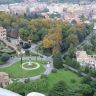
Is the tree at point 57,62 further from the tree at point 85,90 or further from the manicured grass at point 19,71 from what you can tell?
the tree at point 85,90

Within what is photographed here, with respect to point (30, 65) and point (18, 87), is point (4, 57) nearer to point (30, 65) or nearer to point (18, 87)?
point (30, 65)

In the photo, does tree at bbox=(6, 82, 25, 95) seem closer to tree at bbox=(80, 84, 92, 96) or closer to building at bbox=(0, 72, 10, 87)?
building at bbox=(0, 72, 10, 87)

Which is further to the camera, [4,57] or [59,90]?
[4,57]

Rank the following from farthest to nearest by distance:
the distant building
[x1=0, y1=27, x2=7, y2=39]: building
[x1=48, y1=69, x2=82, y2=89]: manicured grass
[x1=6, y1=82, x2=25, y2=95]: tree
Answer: the distant building
[x1=0, y1=27, x2=7, y2=39]: building
[x1=48, y1=69, x2=82, y2=89]: manicured grass
[x1=6, y1=82, x2=25, y2=95]: tree

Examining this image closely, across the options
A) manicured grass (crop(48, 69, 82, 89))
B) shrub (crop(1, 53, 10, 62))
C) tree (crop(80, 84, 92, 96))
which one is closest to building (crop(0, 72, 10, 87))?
manicured grass (crop(48, 69, 82, 89))

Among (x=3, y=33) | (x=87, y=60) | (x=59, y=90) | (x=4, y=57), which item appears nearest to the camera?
(x=59, y=90)

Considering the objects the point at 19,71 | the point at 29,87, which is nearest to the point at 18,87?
the point at 29,87

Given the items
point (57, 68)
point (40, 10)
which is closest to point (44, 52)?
point (57, 68)

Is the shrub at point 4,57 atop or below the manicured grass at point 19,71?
atop

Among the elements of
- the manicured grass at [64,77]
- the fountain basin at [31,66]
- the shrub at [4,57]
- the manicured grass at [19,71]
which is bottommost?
the manicured grass at [64,77]

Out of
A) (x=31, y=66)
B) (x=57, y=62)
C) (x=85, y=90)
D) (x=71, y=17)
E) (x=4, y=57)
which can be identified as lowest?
(x=85, y=90)

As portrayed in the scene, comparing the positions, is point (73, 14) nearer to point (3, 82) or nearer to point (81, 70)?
point (81, 70)

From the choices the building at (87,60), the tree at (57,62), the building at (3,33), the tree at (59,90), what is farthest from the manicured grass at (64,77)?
the building at (3,33)
